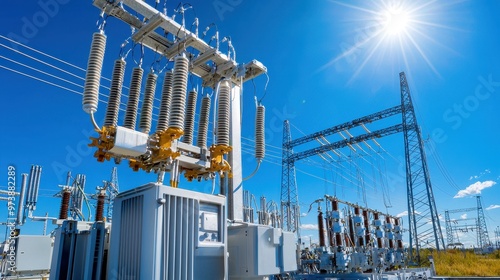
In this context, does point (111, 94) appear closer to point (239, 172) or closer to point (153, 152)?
point (153, 152)

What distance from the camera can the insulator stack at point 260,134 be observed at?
4.95 meters

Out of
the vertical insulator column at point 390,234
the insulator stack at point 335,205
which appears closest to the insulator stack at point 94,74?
the insulator stack at point 335,205

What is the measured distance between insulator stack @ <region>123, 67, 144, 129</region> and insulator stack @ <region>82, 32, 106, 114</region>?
1.64 ft

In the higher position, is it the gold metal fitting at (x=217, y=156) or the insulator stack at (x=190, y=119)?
the insulator stack at (x=190, y=119)

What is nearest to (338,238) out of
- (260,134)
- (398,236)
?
(260,134)

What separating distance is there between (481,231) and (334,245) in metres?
38.5

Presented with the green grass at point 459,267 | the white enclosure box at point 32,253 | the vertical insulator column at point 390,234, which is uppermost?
the vertical insulator column at point 390,234

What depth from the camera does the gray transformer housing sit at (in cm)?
315

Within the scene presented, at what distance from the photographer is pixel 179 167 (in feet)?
13.9

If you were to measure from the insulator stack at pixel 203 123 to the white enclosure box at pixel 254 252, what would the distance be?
3.68 feet

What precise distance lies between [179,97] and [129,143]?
28.2 inches

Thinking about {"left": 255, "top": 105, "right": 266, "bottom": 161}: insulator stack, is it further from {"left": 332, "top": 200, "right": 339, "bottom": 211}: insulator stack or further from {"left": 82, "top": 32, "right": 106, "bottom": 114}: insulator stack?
{"left": 332, "top": 200, "right": 339, "bottom": 211}: insulator stack

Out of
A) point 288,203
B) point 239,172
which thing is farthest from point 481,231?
point 239,172

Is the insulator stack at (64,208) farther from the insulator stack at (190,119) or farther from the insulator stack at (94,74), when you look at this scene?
the insulator stack at (94,74)
